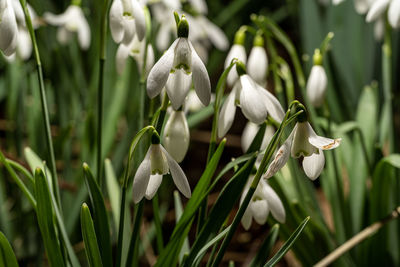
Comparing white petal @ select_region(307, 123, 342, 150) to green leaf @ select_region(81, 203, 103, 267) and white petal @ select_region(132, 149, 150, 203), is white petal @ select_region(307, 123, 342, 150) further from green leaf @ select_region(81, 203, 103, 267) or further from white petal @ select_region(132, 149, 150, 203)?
green leaf @ select_region(81, 203, 103, 267)

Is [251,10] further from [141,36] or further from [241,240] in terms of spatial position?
[141,36]

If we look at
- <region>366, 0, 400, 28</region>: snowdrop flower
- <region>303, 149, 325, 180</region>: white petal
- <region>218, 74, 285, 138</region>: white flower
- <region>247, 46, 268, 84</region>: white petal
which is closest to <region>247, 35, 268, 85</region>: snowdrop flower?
<region>247, 46, 268, 84</region>: white petal

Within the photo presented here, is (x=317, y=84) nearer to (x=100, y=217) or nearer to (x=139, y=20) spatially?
(x=139, y=20)

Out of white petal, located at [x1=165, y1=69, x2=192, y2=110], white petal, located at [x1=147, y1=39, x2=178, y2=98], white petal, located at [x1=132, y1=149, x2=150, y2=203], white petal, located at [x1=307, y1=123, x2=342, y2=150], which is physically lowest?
white petal, located at [x1=132, y1=149, x2=150, y2=203]

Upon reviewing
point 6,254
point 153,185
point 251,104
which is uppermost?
point 251,104

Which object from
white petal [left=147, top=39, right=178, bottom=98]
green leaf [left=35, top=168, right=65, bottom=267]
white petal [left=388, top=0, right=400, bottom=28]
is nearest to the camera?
white petal [left=147, top=39, right=178, bottom=98]

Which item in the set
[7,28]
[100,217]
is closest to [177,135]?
[100,217]

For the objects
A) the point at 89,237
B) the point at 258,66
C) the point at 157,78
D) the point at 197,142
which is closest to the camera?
the point at 157,78

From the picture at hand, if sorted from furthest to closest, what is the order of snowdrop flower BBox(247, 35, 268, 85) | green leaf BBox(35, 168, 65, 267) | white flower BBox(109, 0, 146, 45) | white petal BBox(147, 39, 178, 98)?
snowdrop flower BBox(247, 35, 268, 85), white flower BBox(109, 0, 146, 45), green leaf BBox(35, 168, 65, 267), white petal BBox(147, 39, 178, 98)

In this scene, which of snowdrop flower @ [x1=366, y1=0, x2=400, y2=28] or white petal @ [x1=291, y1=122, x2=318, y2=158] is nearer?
white petal @ [x1=291, y1=122, x2=318, y2=158]
